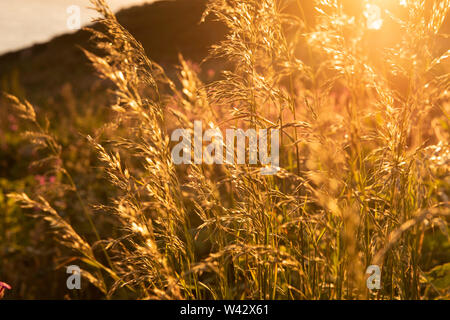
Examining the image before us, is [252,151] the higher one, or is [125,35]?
[125,35]

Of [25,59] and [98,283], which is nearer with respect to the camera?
[98,283]

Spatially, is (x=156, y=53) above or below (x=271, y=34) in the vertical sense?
above

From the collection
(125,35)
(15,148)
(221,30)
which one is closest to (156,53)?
(221,30)

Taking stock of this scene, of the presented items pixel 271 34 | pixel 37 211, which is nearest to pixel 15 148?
pixel 37 211

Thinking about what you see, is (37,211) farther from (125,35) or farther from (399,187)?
(399,187)

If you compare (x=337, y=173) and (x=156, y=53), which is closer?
(x=337, y=173)

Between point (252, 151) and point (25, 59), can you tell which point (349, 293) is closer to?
point (252, 151)

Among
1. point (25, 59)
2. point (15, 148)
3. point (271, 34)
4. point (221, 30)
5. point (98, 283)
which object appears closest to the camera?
point (271, 34)

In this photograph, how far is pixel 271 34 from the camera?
59.7 inches

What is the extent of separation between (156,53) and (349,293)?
66.1 ft

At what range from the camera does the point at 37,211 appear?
4289 millimetres

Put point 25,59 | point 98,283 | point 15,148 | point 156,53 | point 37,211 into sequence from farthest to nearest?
1. point 25,59
2. point 156,53
3. point 15,148
4. point 37,211
5. point 98,283
